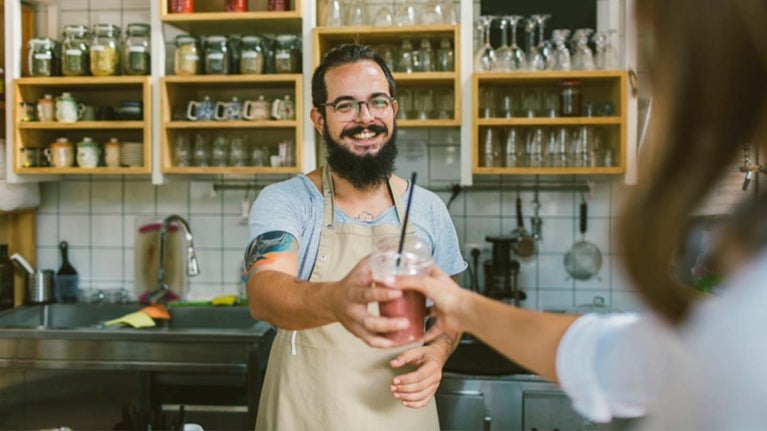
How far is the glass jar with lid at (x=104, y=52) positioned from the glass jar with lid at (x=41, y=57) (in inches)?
6.9

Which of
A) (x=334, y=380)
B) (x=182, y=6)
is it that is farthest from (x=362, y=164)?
(x=182, y=6)

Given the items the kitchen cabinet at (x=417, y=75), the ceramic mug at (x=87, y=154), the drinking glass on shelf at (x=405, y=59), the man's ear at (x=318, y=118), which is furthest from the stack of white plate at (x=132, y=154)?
the man's ear at (x=318, y=118)

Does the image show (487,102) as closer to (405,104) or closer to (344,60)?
(405,104)

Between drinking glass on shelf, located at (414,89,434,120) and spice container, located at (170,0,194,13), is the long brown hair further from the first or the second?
spice container, located at (170,0,194,13)

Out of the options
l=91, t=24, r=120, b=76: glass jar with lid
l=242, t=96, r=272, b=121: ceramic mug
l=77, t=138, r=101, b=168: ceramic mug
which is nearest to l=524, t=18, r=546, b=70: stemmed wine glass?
l=242, t=96, r=272, b=121: ceramic mug

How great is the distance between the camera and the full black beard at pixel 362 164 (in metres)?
2.17

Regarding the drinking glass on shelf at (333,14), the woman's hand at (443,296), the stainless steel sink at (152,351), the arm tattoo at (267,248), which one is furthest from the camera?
the drinking glass on shelf at (333,14)

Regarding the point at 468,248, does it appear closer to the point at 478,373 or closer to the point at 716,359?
the point at 478,373

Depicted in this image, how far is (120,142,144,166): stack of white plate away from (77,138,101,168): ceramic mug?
11 centimetres

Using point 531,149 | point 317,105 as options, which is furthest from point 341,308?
point 531,149

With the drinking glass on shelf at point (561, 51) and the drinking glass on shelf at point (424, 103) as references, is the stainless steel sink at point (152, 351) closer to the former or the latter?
the drinking glass on shelf at point (424, 103)

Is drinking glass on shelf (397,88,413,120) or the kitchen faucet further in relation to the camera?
the kitchen faucet

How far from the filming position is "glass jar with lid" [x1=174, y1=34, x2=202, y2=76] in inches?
131

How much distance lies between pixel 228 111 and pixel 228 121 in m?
0.07
